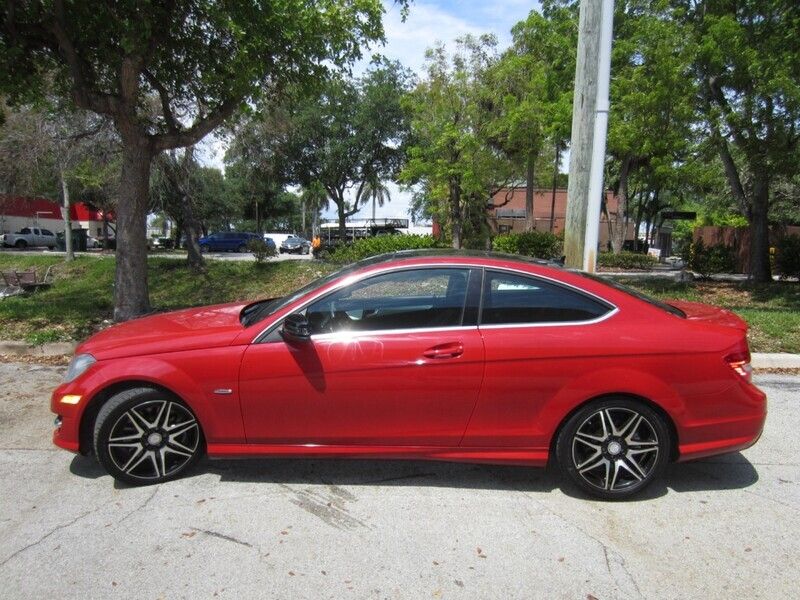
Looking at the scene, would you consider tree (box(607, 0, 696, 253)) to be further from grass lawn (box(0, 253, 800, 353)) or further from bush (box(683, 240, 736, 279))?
grass lawn (box(0, 253, 800, 353))

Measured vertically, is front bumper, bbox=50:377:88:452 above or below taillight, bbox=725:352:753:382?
below

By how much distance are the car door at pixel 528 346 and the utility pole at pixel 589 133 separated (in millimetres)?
3459

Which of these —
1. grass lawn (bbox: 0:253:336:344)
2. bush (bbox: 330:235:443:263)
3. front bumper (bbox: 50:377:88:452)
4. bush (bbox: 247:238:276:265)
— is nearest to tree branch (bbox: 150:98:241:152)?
grass lawn (bbox: 0:253:336:344)

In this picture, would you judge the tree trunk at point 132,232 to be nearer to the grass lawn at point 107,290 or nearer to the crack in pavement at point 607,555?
the grass lawn at point 107,290

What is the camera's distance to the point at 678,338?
359 cm

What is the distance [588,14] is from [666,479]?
219 inches

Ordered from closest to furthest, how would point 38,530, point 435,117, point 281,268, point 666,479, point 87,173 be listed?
point 38,530 < point 666,479 < point 281,268 < point 435,117 < point 87,173

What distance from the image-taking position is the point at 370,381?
3582 mm

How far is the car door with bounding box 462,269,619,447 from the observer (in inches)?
140

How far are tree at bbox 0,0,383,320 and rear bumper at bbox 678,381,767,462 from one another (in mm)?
7109

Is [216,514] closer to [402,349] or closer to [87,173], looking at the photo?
[402,349]

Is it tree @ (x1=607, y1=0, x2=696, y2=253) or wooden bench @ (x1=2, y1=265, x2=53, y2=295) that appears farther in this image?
wooden bench @ (x1=2, y1=265, x2=53, y2=295)

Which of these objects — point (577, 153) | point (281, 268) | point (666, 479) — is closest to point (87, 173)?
point (281, 268)

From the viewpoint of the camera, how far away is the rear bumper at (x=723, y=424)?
3598 millimetres
